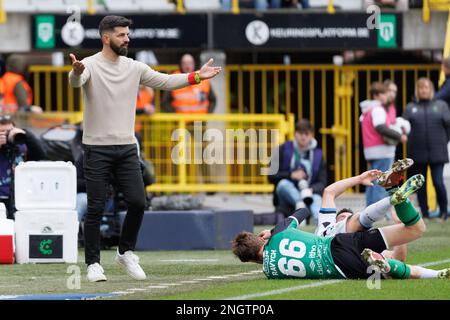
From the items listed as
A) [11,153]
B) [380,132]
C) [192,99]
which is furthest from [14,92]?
[11,153]

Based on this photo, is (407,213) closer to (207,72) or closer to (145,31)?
(207,72)

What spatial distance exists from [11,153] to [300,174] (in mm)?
4686

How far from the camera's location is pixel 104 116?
1248 cm

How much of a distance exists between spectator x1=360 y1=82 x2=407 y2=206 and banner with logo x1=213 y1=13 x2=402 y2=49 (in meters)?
3.52

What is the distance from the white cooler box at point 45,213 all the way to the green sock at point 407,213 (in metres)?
4.11

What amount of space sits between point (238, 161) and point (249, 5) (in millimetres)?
3028

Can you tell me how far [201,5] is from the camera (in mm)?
24641

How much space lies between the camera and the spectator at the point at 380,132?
2055cm

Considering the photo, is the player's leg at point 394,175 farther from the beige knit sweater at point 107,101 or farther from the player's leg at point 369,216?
the beige knit sweater at point 107,101

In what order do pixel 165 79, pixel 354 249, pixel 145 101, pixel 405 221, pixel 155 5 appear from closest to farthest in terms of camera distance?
1. pixel 354 249
2. pixel 405 221
3. pixel 165 79
4. pixel 145 101
5. pixel 155 5

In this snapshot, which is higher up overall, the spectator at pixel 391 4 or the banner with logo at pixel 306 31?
the spectator at pixel 391 4

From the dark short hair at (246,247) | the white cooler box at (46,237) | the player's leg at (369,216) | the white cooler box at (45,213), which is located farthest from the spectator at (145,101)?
the dark short hair at (246,247)

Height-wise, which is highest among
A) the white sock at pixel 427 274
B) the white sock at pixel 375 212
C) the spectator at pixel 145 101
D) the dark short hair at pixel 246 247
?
the spectator at pixel 145 101

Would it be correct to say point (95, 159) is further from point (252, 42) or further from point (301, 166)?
point (252, 42)
